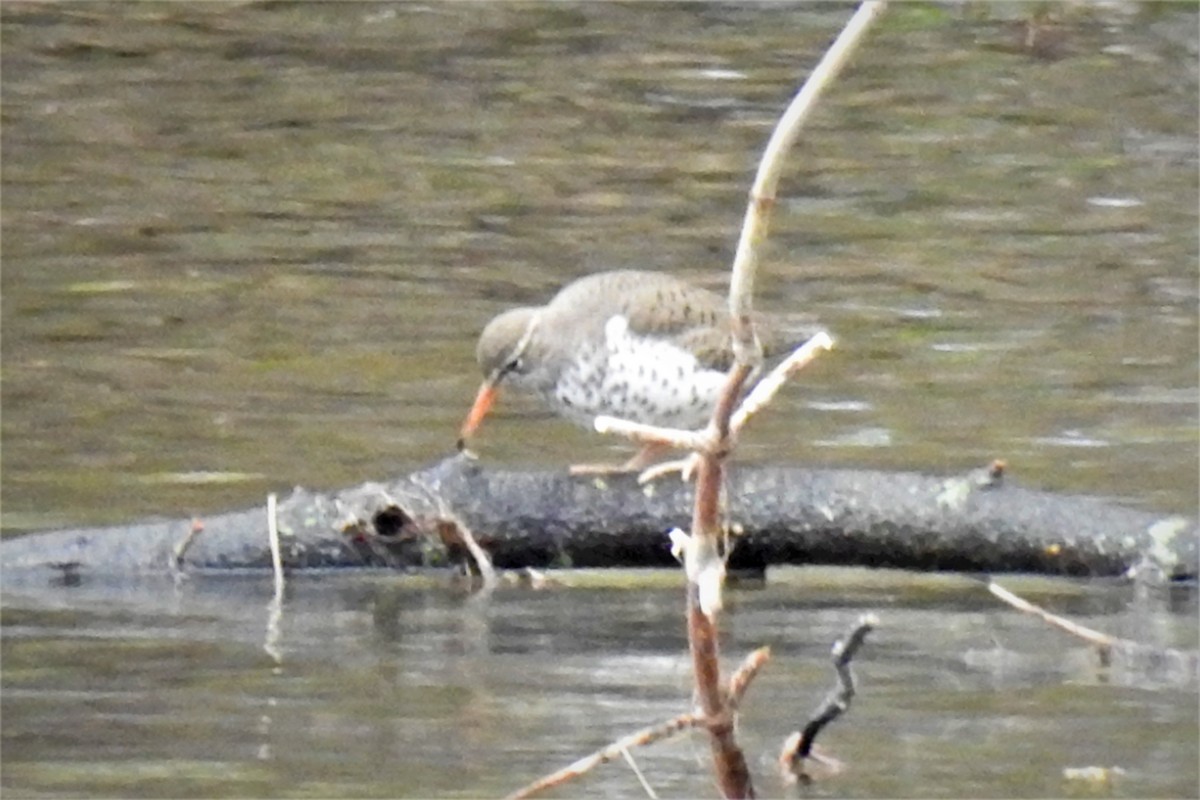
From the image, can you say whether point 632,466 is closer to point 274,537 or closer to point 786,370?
point 274,537

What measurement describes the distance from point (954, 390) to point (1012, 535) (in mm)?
2813

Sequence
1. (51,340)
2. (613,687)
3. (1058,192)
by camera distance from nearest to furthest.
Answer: (613,687)
(51,340)
(1058,192)

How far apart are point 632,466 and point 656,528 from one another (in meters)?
→ 0.42

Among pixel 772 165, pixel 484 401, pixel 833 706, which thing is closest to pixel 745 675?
pixel 833 706

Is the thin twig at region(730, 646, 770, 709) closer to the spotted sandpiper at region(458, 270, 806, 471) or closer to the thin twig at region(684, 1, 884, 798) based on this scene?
the thin twig at region(684, 1, 884, 798)

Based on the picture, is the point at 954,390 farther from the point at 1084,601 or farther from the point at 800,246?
the point at 1084,601

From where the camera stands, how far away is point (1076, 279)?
446 inches

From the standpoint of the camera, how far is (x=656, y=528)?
7.34 meters

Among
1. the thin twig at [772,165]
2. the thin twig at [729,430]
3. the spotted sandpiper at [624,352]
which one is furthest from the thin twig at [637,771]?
the spotted sandpiper at [624,352]

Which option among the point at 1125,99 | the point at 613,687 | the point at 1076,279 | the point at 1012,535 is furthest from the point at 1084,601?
the point at 1125,99

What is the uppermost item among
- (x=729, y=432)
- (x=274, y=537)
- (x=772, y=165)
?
(x=772, y=165)

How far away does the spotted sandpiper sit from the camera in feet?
26.7

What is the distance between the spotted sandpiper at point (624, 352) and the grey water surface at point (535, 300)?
1.92 ft

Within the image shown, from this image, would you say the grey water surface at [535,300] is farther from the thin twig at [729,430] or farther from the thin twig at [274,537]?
the thin twig at [729,430]
